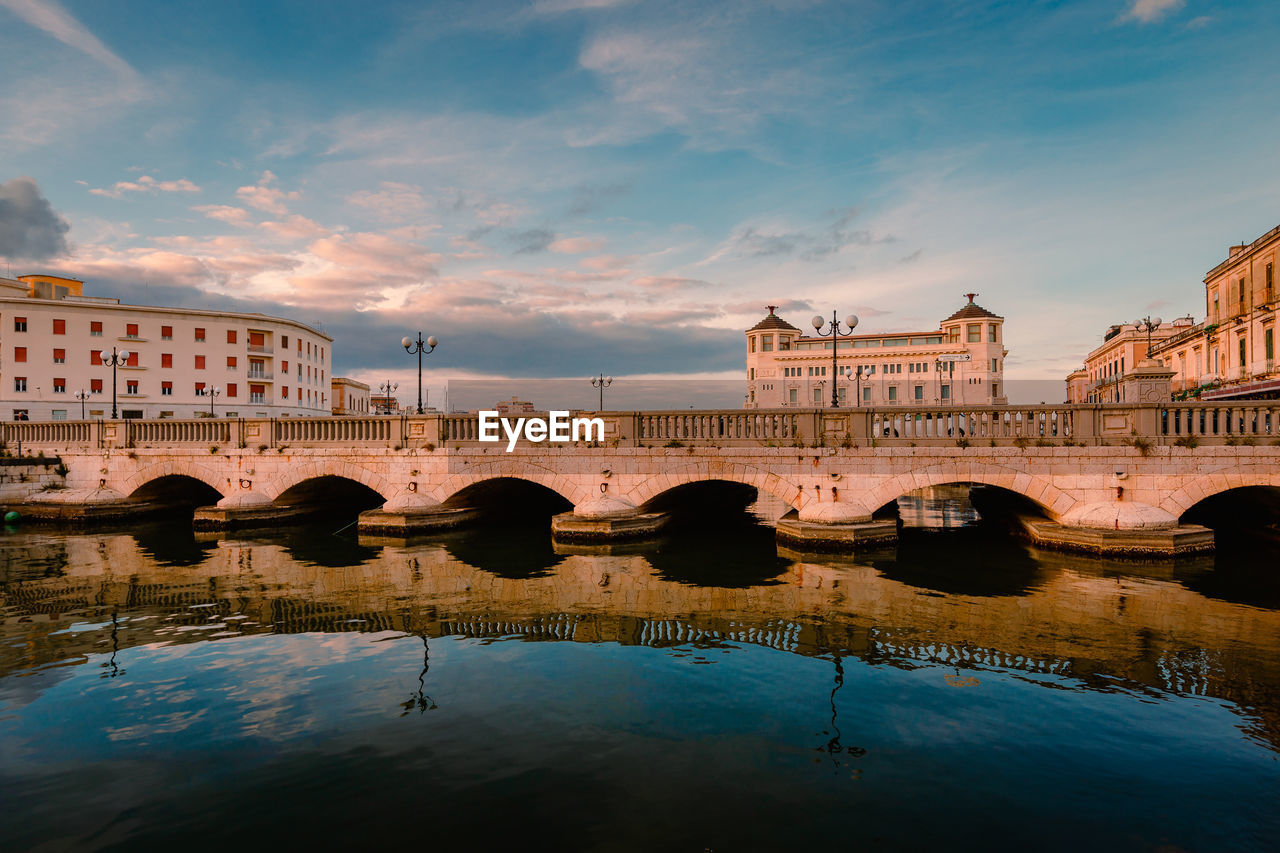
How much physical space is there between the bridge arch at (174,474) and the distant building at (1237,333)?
4567 centimetres

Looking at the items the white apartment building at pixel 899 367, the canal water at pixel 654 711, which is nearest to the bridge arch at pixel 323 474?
the canal water at pixel 654 711

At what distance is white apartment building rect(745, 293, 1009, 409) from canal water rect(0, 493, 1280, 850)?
7181cm

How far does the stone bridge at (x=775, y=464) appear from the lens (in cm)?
1524

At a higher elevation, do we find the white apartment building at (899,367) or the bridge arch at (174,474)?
the white apartment building at (899,367)

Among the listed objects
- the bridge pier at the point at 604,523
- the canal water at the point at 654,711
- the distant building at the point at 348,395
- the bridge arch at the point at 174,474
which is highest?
the distant building at the point at 348,395

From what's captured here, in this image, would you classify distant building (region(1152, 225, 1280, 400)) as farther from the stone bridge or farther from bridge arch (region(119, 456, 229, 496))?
bridge arch (region(119, 456, 229, 496))

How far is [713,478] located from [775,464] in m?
1.75

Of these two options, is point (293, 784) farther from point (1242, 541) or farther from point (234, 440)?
point (1242, 541)

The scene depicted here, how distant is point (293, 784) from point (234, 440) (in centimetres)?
2049

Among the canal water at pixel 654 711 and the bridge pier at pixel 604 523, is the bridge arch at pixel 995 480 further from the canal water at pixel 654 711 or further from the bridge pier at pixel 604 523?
the bridge pier at pixel 604 523

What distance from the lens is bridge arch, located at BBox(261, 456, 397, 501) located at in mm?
21266

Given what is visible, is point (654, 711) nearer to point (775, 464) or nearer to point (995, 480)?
point (775, 464)

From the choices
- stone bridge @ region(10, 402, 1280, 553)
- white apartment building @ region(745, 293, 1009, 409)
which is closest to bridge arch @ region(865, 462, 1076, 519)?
stone bridge @ region(10, 402, 1280, 553)

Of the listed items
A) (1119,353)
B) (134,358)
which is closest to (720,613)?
(134,358)
